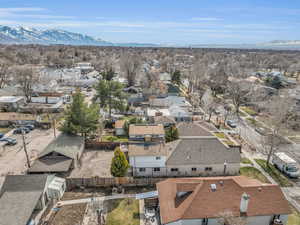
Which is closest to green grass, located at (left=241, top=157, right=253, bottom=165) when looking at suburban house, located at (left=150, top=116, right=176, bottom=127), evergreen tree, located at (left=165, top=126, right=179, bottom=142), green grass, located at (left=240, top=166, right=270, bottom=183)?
green grass, located at (left=240, top=166, right=270, bottom=183)

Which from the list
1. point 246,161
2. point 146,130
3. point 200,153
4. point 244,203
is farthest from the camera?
point 246,161

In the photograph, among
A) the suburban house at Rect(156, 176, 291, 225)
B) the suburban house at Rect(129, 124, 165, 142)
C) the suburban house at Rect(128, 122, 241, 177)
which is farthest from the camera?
the suburban house at Rect(129, 124, 165, 142)

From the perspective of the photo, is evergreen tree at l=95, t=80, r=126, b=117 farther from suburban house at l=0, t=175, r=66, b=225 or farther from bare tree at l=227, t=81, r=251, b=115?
bare tree at l=227, t=81, r=251, b=115

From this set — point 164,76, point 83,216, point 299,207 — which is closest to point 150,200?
point 83,216

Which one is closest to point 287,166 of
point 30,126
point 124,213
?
point 124,213

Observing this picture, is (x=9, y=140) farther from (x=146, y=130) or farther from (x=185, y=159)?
(x=185, y=159)

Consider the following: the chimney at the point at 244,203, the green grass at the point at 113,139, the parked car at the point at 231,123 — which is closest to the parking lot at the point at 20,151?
the green grass at the point at 113,139
